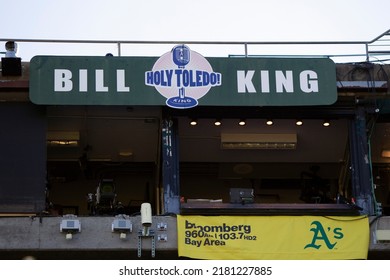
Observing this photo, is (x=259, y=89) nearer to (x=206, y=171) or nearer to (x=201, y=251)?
→ (x=201, y=251)

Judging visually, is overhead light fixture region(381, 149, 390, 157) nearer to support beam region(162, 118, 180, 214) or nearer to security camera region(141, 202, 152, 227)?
support beam region(162, 118, 180, 214)

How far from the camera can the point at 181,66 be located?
17.4m

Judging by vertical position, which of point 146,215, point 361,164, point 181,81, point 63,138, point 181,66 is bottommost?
point 146,215

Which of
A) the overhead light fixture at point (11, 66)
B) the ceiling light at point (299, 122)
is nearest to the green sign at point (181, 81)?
the overhead light fixture at point (11, 66)

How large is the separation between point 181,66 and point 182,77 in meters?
0.25

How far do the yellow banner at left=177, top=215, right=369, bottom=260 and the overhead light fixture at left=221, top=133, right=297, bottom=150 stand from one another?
12.5 ft

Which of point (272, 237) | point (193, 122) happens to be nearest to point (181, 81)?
point (193, 122)

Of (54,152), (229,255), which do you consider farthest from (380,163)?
(54,152)

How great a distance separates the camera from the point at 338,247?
1683 cm

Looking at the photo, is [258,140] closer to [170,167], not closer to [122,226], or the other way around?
[170,167]

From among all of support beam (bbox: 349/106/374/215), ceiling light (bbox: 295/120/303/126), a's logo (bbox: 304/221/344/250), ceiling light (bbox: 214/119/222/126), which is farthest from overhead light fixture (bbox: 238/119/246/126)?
a's logo (bbox: 304/221/344/250)

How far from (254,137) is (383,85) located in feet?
12.5

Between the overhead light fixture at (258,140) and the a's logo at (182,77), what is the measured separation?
3.20 meters

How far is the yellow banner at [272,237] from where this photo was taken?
16.6 m
